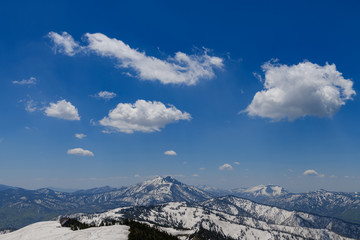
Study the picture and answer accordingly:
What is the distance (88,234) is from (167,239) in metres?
24.3

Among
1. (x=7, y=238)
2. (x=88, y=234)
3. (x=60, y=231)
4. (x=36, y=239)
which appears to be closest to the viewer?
(x=88, y=234)

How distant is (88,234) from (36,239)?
64.1 ft

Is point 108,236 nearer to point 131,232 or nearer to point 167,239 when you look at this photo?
point 131,232

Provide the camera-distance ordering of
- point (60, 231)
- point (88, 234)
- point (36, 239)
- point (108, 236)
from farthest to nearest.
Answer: point (60, 231), point (36, 239), point (88, 234), point (108, 236)

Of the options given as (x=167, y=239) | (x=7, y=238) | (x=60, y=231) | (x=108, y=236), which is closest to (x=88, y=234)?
(x=108, y=236)

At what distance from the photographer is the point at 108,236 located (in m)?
61.3

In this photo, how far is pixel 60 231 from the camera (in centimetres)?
7806

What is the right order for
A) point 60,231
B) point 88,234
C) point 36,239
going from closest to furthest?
point 88,234
point 36,239
point 60,231

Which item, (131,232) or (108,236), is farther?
(131,232)

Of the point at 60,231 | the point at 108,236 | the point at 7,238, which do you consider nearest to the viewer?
the point at 108,236

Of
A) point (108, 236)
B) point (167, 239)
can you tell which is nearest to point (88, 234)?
point (108, 236)

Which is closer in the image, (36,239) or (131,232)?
(131,232)

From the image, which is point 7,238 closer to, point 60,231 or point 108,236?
point 60,231

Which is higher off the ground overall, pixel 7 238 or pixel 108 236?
pixel 108 236
